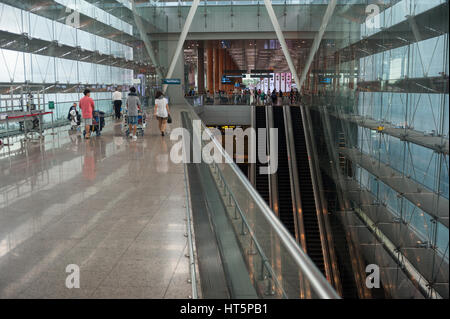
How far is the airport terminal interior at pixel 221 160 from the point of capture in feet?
12.1

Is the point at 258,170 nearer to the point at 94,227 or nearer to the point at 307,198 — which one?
the point at 307,198

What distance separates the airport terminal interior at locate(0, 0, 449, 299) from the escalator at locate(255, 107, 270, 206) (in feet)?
0.41

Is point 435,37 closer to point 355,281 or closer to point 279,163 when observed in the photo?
point 355,281

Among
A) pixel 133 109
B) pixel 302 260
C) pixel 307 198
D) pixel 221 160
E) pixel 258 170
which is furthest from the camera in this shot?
pixel 258 170

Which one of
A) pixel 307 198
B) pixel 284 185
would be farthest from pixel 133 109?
pixel 284 185

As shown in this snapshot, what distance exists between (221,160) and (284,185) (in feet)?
54.7

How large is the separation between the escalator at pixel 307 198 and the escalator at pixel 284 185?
1.74 feet

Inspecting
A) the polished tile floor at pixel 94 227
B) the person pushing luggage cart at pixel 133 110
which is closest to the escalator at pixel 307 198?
the person pushing luggage cart at pixel 133 110

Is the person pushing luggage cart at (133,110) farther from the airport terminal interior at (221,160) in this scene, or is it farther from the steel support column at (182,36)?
the steel support column at (182,36)

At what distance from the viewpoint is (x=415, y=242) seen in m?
11.7

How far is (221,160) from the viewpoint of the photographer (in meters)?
5.48

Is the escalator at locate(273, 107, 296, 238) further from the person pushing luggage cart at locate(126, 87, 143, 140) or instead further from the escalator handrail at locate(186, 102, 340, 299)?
the escalator handrail at locate(186, 102, 340, 299)

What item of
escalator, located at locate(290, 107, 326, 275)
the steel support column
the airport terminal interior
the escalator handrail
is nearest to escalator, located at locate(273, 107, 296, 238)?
the airport terminal interior
